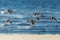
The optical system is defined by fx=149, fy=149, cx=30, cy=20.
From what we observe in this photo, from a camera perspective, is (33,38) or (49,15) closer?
(33,38)

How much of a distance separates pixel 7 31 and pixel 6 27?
64mm

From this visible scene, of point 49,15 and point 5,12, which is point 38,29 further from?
point 5,12

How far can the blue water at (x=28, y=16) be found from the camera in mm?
2018

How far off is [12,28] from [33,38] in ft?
1.09

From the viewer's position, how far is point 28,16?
6.69 feet

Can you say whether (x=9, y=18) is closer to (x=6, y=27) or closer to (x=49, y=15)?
(x=6, y=27)

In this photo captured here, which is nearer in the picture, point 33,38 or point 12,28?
point 33,38

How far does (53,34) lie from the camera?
2000mm

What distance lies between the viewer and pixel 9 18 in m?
2.04

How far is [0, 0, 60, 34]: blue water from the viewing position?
2018mm

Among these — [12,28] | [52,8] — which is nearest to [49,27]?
[52,8]

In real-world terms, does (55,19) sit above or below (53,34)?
above

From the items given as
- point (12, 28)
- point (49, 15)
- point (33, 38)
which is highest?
point (49, 15)

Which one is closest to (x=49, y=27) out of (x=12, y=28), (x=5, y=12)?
(x=12, y=28)
